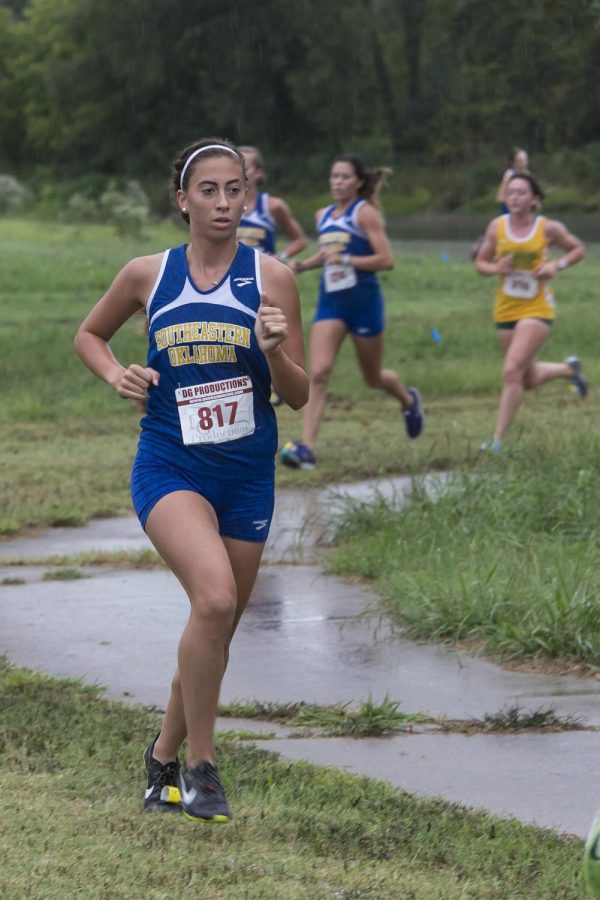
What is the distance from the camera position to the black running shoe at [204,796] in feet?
14.9

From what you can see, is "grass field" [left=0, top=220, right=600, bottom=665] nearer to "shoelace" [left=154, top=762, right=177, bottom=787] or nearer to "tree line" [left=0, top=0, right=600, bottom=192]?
"shoelace" [left=154, top=762, right=177, bottom=787]

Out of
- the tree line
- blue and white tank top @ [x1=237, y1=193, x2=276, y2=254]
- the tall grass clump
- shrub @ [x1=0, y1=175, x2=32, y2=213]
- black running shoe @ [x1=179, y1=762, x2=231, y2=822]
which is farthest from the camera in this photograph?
the tree line

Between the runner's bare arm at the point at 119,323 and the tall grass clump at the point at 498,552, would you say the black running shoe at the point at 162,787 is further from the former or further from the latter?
the tall grass clump at the point at 498,552

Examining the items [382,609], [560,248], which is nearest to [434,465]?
[560,248]

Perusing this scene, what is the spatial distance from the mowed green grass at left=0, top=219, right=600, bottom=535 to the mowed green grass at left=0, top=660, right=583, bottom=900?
1408 mm

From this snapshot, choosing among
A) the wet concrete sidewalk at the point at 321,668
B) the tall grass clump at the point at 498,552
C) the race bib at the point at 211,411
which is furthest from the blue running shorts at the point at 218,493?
the tall grass clump at the point at 498,552

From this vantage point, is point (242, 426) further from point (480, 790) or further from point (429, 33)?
point (429, 33)

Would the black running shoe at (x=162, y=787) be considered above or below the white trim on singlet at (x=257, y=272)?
below

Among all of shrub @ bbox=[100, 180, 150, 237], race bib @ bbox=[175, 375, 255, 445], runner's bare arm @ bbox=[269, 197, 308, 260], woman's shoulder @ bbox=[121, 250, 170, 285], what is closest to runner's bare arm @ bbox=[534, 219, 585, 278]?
runner's bare arm @ bbox=[269, 197, 308, 260]

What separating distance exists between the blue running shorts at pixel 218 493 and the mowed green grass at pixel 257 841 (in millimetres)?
773

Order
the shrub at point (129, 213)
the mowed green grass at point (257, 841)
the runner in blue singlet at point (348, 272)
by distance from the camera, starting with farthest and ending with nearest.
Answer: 1. the shrub at point (129, 213)
2. the runner in blue singlet at point (348, 272)
3. the mowed green grass at point (257, 841)

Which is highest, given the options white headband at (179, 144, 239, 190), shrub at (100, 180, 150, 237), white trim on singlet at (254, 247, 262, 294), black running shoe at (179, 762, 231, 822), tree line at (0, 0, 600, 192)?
tree line at (0, 0, 600, 192)

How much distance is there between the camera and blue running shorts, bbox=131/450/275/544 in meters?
4.76

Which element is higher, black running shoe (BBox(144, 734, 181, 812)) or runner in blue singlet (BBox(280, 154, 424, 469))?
runner in blue singlet (BBox(280, 154, 424, 469))
